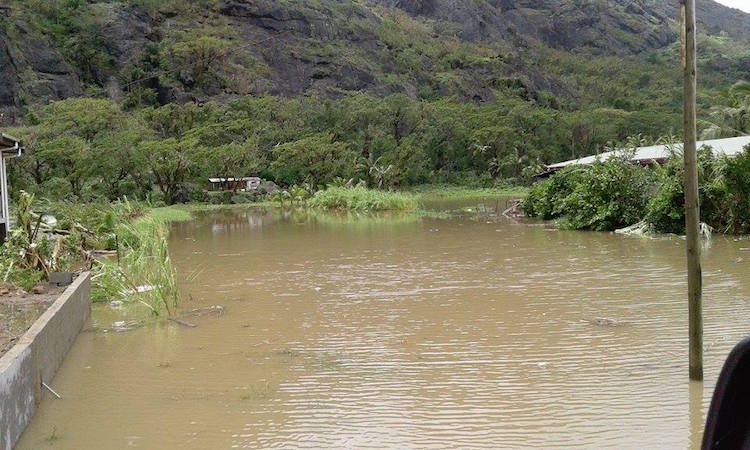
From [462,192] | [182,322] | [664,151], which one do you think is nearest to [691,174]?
[182,322]

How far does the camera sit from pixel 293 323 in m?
9.71

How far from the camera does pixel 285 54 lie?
82.0 metres

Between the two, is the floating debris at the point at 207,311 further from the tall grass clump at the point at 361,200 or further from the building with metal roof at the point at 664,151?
the tall grass clump at the point at 361,200

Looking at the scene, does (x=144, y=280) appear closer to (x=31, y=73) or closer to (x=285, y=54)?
(x=31, y=73)

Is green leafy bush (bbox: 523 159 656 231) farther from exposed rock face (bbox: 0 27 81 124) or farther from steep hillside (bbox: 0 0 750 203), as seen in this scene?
exposed rock face (bbox: 0 27 81 124)

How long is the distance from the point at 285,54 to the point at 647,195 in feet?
217

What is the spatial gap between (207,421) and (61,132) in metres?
39.4

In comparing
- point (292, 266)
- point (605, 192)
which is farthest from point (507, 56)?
point (292, 266)

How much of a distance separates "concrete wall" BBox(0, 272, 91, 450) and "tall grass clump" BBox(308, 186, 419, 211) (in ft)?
83.7

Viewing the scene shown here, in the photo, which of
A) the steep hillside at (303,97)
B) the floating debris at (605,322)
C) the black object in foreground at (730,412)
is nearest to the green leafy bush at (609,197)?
the steep hillside at (303,97)

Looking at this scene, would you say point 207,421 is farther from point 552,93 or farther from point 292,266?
point 552,93

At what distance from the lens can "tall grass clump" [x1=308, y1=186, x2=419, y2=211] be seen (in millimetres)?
34219

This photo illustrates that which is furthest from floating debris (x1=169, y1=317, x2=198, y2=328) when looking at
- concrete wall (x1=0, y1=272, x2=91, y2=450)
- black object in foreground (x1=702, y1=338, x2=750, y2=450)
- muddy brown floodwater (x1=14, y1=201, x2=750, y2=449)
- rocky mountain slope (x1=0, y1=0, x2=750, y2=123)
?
rocky mountain slope (x1=0, y1=0, x2=750, y2=123)

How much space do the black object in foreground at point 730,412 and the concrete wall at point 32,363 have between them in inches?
178
